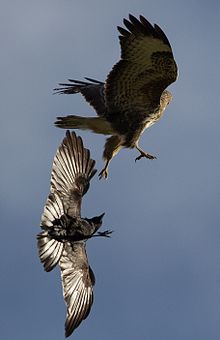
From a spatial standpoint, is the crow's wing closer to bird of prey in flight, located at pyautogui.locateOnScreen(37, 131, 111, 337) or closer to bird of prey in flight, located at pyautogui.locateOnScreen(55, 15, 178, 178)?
bird of prey in flight, located at pyautogui.locateOnScreen(37, 131, 111, 337)

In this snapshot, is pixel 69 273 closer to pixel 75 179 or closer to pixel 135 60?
pixel 75 179

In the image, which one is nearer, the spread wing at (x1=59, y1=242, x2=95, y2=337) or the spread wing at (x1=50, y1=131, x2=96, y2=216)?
the spread wing at (x1=59, y1=242, x2=95, y2=337)

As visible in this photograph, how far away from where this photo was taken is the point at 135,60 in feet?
67.1

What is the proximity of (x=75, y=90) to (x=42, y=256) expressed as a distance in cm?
344

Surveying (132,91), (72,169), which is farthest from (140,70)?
(72,169)

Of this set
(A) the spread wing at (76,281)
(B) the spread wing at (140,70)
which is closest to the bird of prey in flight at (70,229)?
(A) the spread wing at (76,281)

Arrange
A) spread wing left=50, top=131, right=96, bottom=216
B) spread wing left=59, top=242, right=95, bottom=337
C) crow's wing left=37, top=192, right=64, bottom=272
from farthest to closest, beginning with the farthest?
spread wing left=50, top=131, right=96, bottom=216
spread wing left=59, top=242, right=95, bottom=337
crow's wing left=37, top=192, right=64, bottom=272

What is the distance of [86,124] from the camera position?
2084 centimetres

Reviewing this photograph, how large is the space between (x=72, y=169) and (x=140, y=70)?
1.78 m

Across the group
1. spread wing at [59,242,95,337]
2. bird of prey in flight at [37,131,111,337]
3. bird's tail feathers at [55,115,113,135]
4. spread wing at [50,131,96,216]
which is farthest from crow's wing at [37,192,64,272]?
bird's tail feathers at [55,115,113,135]

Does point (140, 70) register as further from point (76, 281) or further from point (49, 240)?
point (76, 281)

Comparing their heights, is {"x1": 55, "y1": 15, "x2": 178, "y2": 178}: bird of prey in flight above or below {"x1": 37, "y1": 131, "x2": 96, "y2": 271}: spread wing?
above

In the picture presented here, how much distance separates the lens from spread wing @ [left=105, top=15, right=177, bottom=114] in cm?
1997

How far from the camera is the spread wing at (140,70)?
1997 centimetres
